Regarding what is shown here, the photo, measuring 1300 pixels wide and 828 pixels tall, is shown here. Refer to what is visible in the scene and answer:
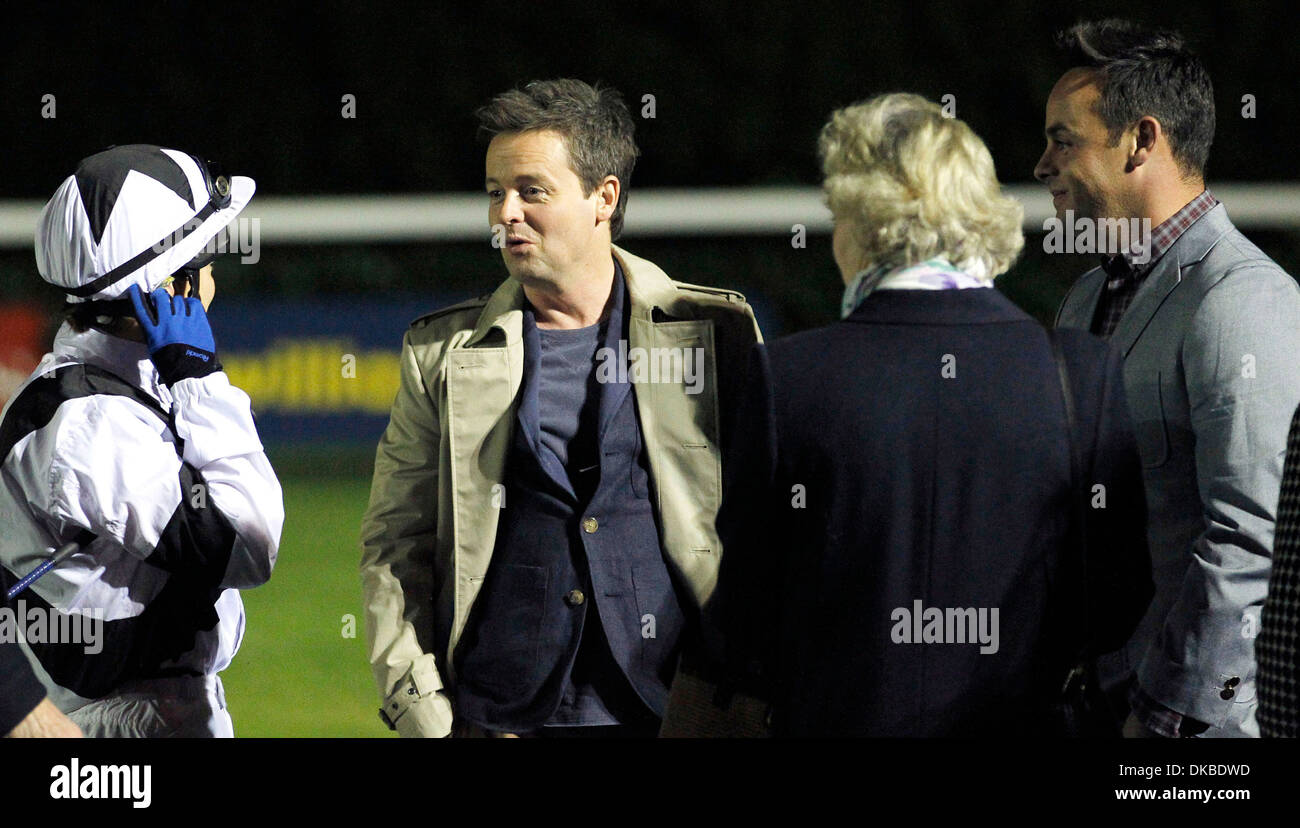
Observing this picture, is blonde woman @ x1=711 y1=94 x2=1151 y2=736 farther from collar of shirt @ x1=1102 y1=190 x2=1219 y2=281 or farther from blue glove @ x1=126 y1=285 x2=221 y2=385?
blue glove @ x1=126 y1=285 x2=221 y2=385

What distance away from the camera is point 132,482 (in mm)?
2127

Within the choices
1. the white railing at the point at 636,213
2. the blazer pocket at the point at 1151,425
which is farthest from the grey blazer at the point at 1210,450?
the white railing at the point at 636,213

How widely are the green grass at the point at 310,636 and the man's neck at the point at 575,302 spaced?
275cm

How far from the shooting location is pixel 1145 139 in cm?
243

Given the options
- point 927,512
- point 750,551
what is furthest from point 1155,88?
point 750,551

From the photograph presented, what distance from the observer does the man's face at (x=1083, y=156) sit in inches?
95.9

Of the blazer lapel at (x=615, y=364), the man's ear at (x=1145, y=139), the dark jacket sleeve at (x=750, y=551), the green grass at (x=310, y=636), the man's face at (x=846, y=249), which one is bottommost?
the green grass at (x=310, y=636)

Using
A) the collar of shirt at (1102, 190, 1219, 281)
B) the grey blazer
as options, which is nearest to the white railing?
the collar of shirt at (1102, 190, 1219, 281)

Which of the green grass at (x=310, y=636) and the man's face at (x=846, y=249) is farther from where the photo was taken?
the green grass at (x=310, y=636)

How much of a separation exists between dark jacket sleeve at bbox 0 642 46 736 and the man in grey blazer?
1.76 m

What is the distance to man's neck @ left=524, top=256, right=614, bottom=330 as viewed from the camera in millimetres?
2545

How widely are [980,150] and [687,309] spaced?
2.39 feet

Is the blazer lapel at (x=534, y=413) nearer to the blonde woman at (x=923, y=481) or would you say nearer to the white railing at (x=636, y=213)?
the blonde woman at (x=923, y=481)
